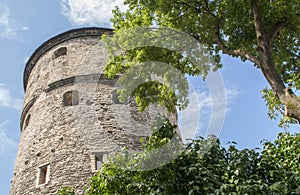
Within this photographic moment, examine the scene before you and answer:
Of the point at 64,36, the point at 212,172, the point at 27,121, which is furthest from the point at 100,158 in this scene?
the point at 64,36

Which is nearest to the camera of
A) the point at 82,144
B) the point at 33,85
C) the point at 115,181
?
the point at 115,181

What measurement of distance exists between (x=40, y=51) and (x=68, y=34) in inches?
63.4

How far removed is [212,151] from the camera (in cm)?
683

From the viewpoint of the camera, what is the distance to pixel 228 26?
8742mm

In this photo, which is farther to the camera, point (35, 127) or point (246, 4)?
point (35, 127)

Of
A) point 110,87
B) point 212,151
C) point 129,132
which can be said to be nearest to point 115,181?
point 212,151

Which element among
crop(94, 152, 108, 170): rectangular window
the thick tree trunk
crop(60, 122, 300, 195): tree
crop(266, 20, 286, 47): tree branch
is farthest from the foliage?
crop(94, 152, 108, 170): rectangular window

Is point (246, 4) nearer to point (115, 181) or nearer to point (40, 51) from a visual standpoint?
point (115, 181)

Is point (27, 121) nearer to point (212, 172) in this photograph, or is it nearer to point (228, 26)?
point (228, 26)

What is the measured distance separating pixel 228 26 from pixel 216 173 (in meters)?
3.89

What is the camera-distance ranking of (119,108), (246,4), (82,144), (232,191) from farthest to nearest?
(119,108) → (82,144) → (246,4) → (232,191)

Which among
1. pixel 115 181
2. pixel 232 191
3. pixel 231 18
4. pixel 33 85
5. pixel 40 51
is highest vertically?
pixel 40 51

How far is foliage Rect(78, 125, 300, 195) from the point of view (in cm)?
597

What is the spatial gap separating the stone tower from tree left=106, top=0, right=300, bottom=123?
3156mm
